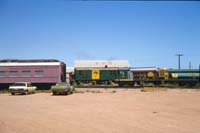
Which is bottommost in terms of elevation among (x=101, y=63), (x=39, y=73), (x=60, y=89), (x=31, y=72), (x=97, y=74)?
(x=60, y=89)

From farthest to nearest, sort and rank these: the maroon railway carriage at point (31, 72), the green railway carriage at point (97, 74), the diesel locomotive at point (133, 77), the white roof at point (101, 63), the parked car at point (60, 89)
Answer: the white roof at point (101, 63) → the green railway carriage at point (97, 74) → the diesel locomotive at point (133, 77) → the maroon railway carriage at point (31, 72) → the parked car at point (60, 89)

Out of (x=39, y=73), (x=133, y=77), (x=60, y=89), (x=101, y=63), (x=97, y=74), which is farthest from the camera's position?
(x=101, y=63)

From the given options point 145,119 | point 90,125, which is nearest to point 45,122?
point 90,125

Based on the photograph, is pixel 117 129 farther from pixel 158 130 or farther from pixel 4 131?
pixel 4 131

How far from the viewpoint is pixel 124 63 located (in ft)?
192

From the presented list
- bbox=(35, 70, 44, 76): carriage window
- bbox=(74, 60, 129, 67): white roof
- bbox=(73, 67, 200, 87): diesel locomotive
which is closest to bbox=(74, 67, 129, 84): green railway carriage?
bbox=(73, 67, 200, 87): diesel locomotive

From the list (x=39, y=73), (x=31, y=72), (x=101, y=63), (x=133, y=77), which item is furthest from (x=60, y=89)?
(x=101, y=63)

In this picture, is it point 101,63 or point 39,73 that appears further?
point 101,63

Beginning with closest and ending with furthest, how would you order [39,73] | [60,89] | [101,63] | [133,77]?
[60,89], [39,73], [133,77], [101,63]

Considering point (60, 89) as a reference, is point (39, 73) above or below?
above

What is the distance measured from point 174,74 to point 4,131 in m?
44.5

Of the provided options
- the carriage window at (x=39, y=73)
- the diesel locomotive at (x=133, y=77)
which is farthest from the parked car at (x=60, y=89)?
the diesel locomotive at (x=133, y=77)

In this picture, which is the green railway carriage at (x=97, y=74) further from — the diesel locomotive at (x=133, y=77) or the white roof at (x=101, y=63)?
the white roof at (x=101, y=63)

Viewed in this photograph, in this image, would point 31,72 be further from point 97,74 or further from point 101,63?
point 101,63
